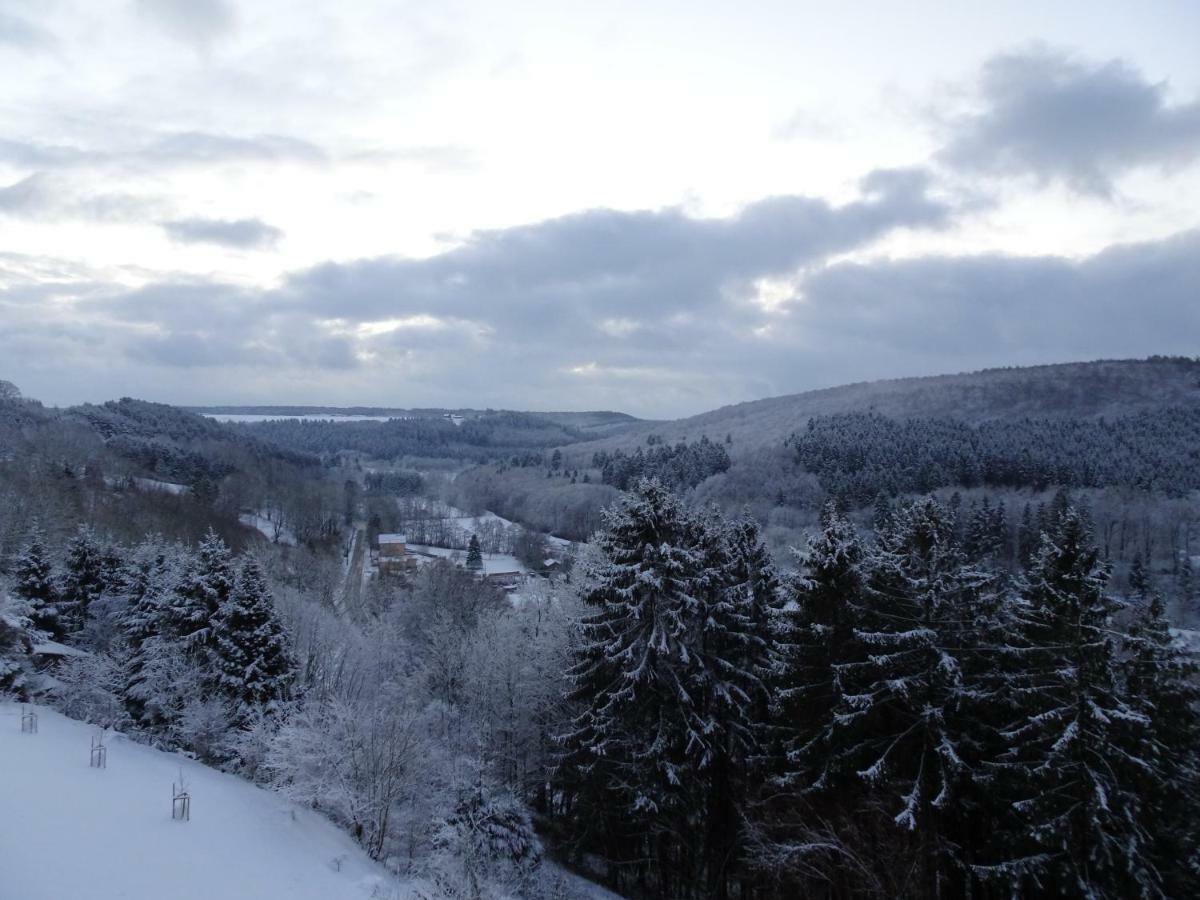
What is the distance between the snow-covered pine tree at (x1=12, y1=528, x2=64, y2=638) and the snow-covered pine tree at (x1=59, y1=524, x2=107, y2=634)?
750mm

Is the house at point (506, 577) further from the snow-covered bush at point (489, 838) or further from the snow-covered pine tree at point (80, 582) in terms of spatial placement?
the snow-covered bush at point (489, 838)

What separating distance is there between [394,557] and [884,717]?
275ft

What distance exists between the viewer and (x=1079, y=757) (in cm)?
1306

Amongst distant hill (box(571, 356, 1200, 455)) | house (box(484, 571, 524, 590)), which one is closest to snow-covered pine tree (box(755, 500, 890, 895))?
house (box(484, 571, 524, 590))

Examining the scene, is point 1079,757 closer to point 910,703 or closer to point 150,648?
point 910,703

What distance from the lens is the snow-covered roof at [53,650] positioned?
98.0 feet

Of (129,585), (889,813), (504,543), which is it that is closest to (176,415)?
(504,543)

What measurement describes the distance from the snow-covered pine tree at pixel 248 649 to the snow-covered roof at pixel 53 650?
31.9 feet

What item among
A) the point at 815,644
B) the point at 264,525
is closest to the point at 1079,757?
the point at 815,644

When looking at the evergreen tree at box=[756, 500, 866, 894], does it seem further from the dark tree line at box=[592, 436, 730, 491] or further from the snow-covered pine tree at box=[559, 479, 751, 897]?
the dark tree line at box=[592, 436, 730, 491]

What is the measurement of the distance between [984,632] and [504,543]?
111 meters

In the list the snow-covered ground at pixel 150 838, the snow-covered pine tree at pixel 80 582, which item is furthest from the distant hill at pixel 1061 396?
the snow-covered ground at pixel 150 838

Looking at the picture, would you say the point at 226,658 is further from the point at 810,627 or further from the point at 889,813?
the point at 889,813

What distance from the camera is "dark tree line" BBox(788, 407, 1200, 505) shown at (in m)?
104
